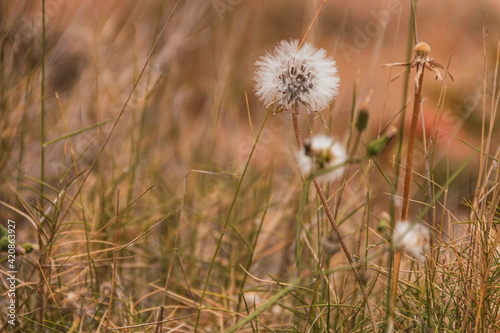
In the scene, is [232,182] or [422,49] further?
[232,182]

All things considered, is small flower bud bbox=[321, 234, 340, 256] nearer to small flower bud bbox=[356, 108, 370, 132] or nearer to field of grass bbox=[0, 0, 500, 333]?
field of grass bbox=[0, 0, 500, 333]

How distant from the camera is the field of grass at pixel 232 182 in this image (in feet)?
1.75

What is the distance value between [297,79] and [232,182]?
952mm

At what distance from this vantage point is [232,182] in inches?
55.8

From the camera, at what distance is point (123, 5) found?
210 cm

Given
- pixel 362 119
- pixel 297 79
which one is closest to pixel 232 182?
pixel 297 79

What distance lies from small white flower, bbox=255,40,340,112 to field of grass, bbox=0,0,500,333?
0.05 ft

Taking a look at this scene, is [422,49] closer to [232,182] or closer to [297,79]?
[297,79]

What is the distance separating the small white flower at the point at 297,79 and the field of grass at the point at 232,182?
14mm

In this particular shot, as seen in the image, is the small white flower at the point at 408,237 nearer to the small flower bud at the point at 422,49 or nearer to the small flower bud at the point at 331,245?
the small flower bud at the point at 331,245

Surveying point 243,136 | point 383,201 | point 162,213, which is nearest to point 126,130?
point 162,213

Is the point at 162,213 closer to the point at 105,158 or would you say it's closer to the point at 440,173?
the point at 105,158

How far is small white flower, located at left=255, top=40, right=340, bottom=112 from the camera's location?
1.57ft

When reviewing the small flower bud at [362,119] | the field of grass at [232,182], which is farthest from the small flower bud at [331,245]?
the small flower bud at [362,119]
